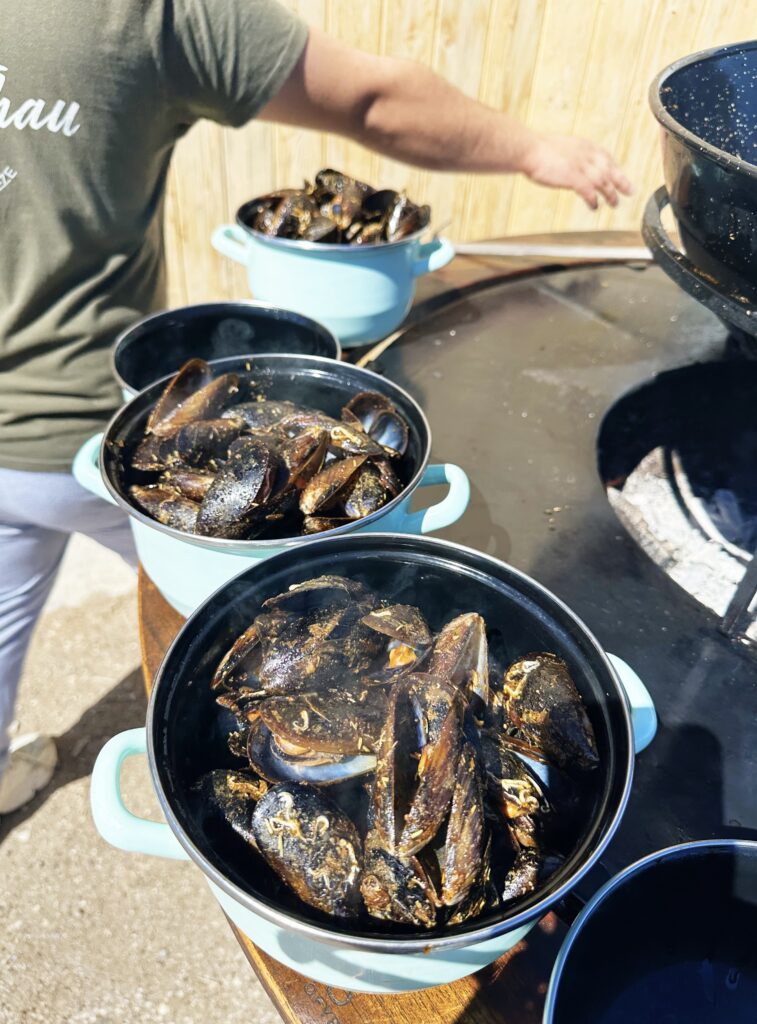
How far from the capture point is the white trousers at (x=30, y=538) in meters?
1.64

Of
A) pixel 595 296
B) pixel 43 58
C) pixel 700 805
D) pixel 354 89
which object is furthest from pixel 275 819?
pixel 595 296

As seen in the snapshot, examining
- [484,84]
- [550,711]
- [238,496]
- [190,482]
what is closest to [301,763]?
[550,711]

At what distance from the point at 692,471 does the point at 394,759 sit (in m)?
1.25

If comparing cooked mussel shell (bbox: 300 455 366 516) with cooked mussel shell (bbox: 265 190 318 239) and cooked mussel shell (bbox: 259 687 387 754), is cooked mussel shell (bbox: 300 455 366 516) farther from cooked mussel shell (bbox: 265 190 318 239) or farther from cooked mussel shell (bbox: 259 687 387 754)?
cooked mussel shell (bbox: 265 190 318 239)

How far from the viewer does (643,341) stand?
6.42 ft

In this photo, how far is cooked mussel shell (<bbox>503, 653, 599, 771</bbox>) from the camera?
72cm

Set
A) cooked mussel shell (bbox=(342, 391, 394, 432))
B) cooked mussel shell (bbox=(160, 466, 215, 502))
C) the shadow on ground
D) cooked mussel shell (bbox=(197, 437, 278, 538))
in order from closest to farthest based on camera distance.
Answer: cooked mussel shell (bbox=(197, 437, 278, 538)) → cooked mussel shell (bbox=(160, 466, 215, 502)) → cooked mussel shell (bbox=(342, 391, 394, 432)) → the shadow on ground

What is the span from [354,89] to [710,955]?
188 centimetres

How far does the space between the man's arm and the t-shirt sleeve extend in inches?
2.7

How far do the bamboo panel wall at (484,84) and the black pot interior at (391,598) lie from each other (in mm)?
3272

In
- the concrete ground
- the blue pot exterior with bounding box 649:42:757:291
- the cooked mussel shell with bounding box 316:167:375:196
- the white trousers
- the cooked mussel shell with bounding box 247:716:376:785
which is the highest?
the blue pot exterior with bounding box 649:42:757:291

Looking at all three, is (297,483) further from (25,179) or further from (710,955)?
(25,179)

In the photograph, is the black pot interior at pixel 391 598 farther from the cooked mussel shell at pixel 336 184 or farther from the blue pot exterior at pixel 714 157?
the cooked mussel shell at pixel 336 184

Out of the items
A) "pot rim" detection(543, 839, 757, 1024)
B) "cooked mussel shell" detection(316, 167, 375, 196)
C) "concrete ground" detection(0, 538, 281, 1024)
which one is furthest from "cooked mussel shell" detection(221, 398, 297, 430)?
"concrete ground" detection(0, 538, 281, 1024)
